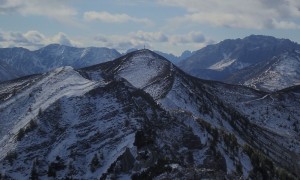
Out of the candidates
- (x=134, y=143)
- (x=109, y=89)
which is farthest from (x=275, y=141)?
(x=134, y=143)

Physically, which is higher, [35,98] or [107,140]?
[35,98]

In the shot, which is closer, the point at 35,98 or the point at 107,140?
the point at 107,140

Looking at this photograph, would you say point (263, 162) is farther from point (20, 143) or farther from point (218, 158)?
point (20, 143)

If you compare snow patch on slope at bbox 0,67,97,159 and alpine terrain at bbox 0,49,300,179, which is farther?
snow patch on slope at bbox 0,67,97,159

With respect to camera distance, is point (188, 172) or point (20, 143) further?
point (20, 143)

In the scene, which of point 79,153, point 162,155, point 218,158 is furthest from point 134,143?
point 218,158

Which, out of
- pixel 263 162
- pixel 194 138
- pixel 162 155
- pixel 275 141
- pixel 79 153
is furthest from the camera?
pixel 275 141

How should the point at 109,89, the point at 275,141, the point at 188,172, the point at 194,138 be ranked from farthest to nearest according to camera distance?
the point at 275,141, the point at 109,89, the point at 194,138, the point at 188,172

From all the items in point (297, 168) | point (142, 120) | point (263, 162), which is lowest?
point (297, 168)

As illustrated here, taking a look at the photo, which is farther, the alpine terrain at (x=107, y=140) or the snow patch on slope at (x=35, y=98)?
the snow patch on slope at (x=35, y=98)

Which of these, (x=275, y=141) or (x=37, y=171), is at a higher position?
(x=37, y=171)
